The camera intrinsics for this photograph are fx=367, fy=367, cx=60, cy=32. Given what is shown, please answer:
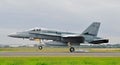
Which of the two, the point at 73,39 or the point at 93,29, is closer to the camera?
the point at 73,39

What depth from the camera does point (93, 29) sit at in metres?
66.6

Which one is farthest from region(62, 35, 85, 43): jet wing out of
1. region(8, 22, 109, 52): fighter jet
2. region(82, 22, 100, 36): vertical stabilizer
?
region(82, 22, 100, 36): vertical stabilizer

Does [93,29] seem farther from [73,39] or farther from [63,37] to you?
[63,37]

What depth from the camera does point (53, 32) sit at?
64.8 meters

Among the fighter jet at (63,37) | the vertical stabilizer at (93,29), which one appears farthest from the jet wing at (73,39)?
the vertical stabilizer at (93,29)

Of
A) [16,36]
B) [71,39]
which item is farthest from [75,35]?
[16,36]

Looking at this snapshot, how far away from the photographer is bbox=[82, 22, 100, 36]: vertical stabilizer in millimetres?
66150

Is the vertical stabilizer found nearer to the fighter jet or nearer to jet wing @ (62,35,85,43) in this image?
the fighter jet

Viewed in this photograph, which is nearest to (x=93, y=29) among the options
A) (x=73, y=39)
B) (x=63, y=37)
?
(x=73, y=39)

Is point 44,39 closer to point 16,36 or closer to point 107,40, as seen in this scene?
point 16,36

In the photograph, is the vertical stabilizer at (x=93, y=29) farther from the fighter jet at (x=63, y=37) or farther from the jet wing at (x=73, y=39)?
the jet wing at (x=73, y=39)

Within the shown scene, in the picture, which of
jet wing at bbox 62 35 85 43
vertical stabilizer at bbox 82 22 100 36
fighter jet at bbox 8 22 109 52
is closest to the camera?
jet wing at bbox 62 35 85 43

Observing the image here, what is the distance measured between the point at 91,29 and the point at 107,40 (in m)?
3.75

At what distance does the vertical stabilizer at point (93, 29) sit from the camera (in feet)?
217
